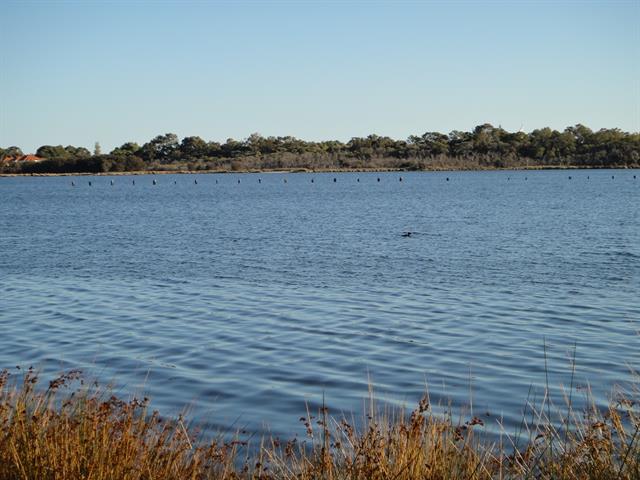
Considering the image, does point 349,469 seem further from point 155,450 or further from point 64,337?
point 64,337

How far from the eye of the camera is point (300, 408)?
12.6 meters

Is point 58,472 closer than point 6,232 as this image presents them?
Yes

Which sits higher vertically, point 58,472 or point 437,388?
point 58,472

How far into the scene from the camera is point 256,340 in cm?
1750

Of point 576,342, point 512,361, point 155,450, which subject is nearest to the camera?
point 155,450

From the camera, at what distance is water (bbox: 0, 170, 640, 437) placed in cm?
1373

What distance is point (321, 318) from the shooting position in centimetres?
1994

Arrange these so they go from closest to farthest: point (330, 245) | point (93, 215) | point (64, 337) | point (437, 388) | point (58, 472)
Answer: point (58, 472), point (437, 388), point (64, 337), point (330, 245), point (93, 215)

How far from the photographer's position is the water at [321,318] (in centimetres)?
1373

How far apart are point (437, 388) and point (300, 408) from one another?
256 centimetres

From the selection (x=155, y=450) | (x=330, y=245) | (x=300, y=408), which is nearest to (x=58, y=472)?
(x=155, y=450)

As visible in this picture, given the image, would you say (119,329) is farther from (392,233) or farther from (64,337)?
(392,233)

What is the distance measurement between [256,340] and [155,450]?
1007cm

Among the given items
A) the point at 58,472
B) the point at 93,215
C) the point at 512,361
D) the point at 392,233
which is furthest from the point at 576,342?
the point at 93,215
